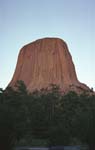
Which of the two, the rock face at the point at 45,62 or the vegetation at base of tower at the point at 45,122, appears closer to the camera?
the vegetation at base of tower at the point at 45,122

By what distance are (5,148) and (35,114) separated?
20.3 meters

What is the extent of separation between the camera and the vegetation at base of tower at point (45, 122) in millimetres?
22469

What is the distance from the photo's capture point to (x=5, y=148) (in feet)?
72.5

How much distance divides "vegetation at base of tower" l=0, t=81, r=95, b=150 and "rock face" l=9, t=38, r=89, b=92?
136ft

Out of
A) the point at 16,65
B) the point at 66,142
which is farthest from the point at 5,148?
the point at 16,65

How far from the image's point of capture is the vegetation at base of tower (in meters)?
22.5

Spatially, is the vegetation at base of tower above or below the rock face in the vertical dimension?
below

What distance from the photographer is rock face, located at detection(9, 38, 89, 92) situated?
95.4m

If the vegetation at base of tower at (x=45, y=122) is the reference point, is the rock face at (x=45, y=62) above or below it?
above

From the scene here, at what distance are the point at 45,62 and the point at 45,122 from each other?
5760 centimetres

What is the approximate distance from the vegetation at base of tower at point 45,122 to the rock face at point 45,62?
41482 mm

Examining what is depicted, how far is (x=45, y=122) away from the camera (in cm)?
4134

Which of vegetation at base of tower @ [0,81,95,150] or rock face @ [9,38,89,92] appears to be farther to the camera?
rock face @ [9,38,89,92]

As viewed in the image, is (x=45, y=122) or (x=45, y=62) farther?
(x=45, y=62)
